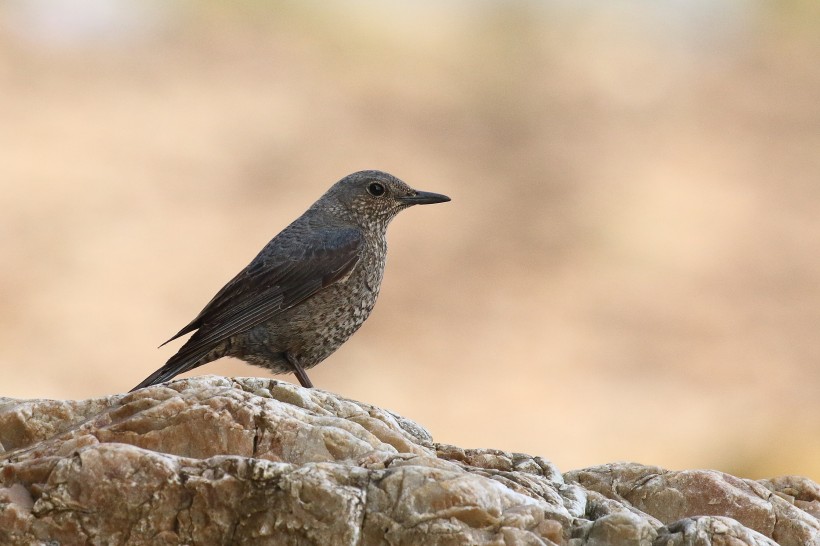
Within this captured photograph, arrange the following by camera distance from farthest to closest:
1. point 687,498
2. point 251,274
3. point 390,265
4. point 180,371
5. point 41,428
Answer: point 390,265 → point 251,274 → point 180,371 → point 687,498 → point 41,428

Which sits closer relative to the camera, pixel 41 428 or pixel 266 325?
pixel 41 428

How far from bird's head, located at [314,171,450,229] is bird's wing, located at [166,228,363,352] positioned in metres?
0.30

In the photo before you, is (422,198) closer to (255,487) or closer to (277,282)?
(277,282)

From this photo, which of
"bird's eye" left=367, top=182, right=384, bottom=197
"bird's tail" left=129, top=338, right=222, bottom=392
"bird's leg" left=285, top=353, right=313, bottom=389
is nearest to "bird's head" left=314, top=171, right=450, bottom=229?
"bird's eye" left=367, top=182, right=384, bottom=197

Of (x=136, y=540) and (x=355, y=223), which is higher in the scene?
(x=355, y=223)

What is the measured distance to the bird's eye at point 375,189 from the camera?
834 cm

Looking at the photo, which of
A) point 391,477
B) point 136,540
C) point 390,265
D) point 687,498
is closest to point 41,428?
point 136,540

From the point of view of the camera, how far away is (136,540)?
12.5 ft

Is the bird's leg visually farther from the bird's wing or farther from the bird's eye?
the bird's eye

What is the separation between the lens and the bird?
7.28 m

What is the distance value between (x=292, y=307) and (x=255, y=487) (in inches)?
143

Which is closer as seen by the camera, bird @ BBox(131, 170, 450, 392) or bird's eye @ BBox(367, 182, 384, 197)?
bird @ BBox(131, 170, 450, 392)

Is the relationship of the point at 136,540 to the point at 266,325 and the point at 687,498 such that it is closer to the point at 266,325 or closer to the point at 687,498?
the point at 687,498

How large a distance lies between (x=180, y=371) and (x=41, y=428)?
2335mm
